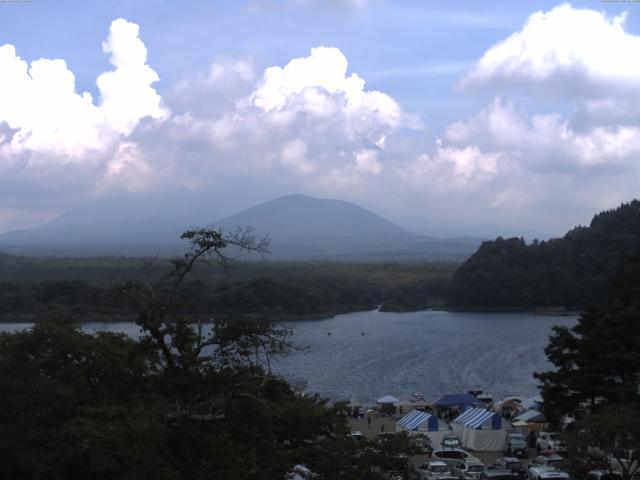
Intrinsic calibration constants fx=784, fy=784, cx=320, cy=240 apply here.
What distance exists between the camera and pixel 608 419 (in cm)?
822

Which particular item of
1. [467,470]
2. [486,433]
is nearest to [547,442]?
[486,433]

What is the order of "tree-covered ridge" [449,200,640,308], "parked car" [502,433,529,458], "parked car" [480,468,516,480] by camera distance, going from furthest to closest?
"tree-covered ridge" [449,200,640,308]
"parked car" [502,433,529,458]
"parked car" [480,468,516,480]

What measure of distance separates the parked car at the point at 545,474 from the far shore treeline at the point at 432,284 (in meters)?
28.4

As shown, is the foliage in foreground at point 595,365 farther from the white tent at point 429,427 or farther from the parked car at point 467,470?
the white tent at point 429,427

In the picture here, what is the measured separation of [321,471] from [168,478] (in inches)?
83.7

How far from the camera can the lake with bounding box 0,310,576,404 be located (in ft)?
77.9

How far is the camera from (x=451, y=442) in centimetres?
1320

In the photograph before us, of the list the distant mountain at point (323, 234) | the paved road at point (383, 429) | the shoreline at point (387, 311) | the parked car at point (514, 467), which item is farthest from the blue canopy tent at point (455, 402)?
the distant mountain at point (323, 234)

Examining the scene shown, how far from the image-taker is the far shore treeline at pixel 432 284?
4038 centimetres

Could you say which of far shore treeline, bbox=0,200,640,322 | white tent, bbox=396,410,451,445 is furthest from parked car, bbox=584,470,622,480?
far shore treeline, bbox=0,200,640,322

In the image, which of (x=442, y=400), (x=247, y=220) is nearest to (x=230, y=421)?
(x=442, y=400)

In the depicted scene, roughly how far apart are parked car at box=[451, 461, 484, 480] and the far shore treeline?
27.5 metres

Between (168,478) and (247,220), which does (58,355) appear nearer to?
(168,478)

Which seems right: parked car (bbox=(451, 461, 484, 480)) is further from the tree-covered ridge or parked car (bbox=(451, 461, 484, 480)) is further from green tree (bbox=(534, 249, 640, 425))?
the tree-covered ridge
